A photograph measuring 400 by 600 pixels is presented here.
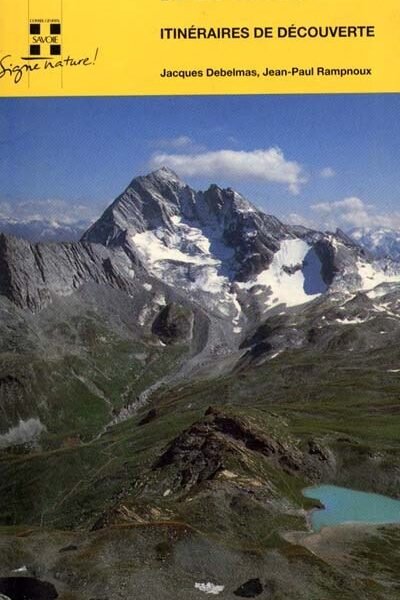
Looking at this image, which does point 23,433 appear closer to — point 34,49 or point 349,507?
point 349,507

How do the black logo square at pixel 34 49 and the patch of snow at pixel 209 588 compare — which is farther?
the patch of snow at pixel 209 588

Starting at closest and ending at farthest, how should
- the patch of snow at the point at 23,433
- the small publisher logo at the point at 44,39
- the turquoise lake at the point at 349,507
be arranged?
the small publisher logo at the point at 44,39
the turquoise lake at the point at 349,507
the patch of snow at the point at 23,433

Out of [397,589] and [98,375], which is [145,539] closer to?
[397,589]

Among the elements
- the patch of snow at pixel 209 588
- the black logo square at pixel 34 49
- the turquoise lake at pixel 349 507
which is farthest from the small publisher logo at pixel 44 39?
the turquoise lake at pixel 349 507

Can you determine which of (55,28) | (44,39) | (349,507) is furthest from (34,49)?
(349,507)

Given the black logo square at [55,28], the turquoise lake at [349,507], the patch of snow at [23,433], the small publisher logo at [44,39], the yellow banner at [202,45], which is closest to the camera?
the yellow banner at [202,45]

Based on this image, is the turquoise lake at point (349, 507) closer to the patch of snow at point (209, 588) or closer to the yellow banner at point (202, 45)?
the patch of snow at point (209, 588)

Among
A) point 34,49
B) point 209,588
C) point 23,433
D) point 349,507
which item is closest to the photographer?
point 34,49
